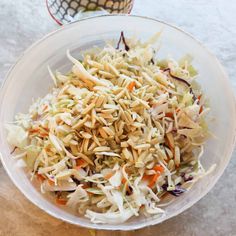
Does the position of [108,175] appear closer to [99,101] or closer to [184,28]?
[99,101]

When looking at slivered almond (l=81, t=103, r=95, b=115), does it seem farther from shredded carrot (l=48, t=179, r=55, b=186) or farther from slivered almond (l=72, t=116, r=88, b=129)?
shredded carrot (l=48, t=179, r=55, b=186)

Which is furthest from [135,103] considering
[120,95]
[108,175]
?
[108,175]

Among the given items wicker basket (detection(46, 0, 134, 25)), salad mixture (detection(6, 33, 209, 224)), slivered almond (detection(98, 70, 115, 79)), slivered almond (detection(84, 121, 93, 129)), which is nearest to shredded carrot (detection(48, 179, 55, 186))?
salad mixture (detection(6, 33, 209, 224))

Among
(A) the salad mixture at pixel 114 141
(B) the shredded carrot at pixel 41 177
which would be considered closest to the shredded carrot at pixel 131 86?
(A) the salad mixture at pixel 114 141

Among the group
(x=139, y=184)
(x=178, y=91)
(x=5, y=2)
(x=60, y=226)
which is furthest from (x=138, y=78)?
(x=5, y=2)

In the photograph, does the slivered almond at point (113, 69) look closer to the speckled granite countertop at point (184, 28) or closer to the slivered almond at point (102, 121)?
the slivered almond at point (102, 121)
